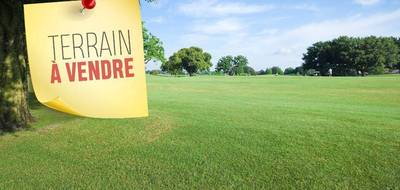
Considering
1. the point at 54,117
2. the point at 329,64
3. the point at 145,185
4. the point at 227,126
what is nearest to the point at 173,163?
the point at 145,185

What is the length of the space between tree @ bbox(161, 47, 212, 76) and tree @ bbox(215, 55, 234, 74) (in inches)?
1541

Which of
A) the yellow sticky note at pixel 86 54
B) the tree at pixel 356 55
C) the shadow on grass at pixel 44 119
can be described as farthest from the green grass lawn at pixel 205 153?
the tree at pixel 356 55

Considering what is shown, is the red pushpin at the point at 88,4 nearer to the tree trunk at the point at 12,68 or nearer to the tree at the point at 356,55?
the tree trunk at the point at 12,68

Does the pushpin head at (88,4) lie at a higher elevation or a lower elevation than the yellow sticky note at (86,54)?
higher

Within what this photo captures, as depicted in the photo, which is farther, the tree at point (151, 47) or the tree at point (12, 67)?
the tree at point (151, 47)

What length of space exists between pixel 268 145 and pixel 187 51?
382 ft

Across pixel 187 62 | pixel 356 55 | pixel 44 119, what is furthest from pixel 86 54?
pixel 187 62

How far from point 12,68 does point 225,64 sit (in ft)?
514

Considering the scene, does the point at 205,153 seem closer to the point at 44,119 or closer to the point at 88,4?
the point at 88,4

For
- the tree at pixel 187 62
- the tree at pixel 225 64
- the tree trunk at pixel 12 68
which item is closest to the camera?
the tree trunk at pixel 12 68

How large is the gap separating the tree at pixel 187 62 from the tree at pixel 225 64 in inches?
1541

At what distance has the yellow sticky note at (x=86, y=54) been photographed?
3621 mm

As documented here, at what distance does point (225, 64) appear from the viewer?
167875 mm

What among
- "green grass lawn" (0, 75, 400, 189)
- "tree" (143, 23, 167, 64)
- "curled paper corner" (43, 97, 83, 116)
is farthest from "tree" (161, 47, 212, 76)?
"curled paper corner" (43, 97, 83, 116)
